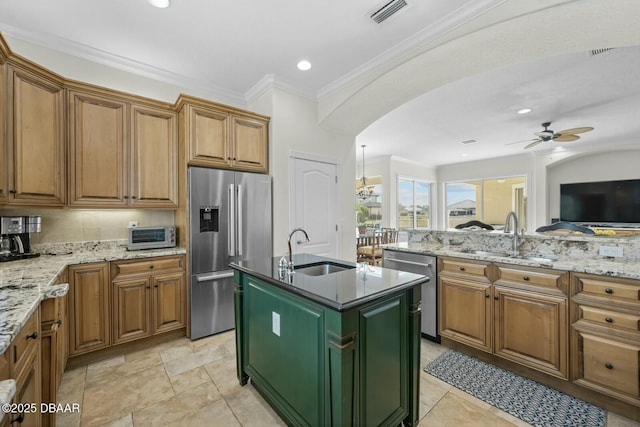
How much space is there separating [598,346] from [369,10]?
2916 mm

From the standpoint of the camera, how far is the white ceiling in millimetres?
2250

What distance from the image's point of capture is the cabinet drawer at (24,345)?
1.03m

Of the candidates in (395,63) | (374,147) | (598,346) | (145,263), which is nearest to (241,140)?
(145,263)

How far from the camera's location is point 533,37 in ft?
7.11

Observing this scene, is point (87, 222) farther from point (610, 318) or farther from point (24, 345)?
point (610, 318)

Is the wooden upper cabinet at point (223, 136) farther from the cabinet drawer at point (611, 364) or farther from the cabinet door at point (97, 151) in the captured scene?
the cabinet drawer at point (611, 364)

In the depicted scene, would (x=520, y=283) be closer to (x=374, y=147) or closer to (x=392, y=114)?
(x=392, y=114)

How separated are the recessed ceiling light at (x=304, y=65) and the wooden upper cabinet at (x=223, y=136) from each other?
2.25 ft

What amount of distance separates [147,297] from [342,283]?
7.12 ft

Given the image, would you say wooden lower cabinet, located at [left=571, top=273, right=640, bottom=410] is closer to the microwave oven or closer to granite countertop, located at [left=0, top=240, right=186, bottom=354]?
granite countertop, located at [left=0, top=240, right=186, bottom=354]

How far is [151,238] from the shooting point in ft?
9.62

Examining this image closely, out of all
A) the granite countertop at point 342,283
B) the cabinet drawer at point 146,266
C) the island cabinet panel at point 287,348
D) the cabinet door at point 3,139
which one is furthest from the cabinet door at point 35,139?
the island cabinet panel at point 287,348

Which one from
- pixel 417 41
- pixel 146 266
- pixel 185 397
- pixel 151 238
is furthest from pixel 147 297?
pixel 417 41

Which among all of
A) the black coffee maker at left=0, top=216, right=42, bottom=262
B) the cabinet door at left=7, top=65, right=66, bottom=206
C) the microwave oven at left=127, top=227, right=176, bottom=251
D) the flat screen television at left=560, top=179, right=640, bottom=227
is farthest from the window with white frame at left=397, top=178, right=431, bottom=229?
the black coffee maker at left=0, top=216, right=42, bottom=262
